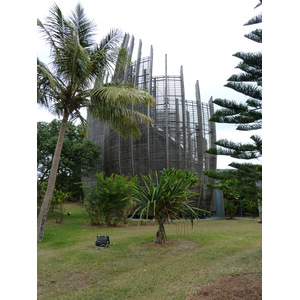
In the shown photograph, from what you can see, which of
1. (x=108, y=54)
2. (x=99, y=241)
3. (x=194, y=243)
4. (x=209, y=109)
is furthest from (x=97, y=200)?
(x=209, y=109)

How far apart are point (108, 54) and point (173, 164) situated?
5816 millimetres

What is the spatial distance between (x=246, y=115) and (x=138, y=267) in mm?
2740

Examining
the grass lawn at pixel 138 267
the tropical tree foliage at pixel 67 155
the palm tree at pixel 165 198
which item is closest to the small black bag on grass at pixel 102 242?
the grass lawn at pixel 138 267

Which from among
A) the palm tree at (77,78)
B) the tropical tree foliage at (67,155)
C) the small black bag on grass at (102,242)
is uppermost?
the palm tree at (77,78)

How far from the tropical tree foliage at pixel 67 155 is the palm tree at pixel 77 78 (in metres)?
4.17

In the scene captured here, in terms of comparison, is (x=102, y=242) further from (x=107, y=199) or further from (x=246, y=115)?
(x=246, y=115)

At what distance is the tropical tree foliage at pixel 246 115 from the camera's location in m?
3.53

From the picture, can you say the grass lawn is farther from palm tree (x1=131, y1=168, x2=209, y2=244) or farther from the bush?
the bush

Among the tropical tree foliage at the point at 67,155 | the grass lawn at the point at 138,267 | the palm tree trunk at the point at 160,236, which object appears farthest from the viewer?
the tropical tree foliage at the point at 67,155

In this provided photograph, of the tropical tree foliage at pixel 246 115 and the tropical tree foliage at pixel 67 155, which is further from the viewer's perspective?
the tropical tree foliage at pixel 67 155

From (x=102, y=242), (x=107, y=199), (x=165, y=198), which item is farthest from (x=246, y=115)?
(x=107, y=199)

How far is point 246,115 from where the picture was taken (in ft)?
12.5

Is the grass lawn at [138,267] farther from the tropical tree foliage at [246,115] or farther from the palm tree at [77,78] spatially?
the palm tree at [77,78]

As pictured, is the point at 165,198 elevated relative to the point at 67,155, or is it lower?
lower
